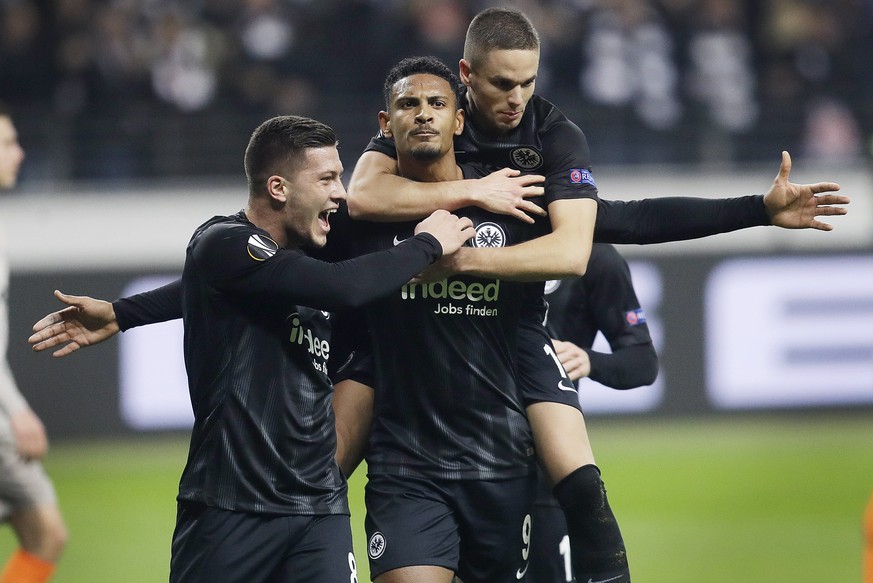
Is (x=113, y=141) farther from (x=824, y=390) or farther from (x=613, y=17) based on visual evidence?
(x=824, y=390)

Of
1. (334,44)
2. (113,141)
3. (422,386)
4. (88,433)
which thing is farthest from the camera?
(334,44)

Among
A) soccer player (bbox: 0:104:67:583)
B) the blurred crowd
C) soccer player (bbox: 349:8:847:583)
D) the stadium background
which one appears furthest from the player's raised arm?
the blurred crowd

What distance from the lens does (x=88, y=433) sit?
36.1 ft

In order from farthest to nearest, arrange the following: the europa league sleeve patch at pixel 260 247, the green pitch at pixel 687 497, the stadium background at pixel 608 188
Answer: the stadium background at pixel 608 188
the green pitch at pixel 687 497
the europa league sleeve patch at pixel 260 247

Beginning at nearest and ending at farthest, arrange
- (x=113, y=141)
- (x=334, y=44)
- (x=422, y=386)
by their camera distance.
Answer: (x=422, y=386)
(x=113, y=141)
(x=334, y=44)

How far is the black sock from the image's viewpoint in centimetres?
462

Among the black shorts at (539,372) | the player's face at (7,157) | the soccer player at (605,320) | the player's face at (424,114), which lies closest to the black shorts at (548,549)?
the black shorts at (539,372)

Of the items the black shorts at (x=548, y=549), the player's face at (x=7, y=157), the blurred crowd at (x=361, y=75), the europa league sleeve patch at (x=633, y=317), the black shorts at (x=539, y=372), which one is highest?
the blurred crowd at (x=361, y=75)

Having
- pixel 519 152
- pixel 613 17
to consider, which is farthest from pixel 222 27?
pixel 519 152

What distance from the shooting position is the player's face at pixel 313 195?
4230 mm

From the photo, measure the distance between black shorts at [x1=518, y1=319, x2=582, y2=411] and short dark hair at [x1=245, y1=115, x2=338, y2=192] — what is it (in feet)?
3.54

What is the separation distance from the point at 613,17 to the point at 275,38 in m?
3.03

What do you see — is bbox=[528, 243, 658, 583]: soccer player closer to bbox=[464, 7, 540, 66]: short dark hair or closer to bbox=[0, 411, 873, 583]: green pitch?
bbox=[464, 7, 540, 66]: short dark hair

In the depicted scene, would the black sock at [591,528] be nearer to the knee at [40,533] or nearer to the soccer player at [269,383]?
the soccer player at [269,383]
